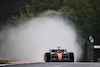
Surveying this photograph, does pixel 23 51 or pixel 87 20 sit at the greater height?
pixel 87 20

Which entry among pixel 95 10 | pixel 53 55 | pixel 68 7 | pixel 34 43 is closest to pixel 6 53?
pixel 34 43

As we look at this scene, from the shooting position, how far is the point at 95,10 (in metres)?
58.5

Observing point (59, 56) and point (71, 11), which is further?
point (71, 11)

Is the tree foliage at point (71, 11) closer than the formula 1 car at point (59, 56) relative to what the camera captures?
No

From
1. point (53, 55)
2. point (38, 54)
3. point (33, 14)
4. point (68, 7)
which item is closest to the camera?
point (53, 55)

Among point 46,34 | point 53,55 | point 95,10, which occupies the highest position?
point 95,10

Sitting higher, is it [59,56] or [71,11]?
[71,11]

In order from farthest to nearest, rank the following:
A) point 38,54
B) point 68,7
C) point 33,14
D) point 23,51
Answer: point 33,14 < point 68,7 < point 23,51 < point 38,54

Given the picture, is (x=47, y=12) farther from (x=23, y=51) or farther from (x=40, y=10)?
(x=23, y=51)

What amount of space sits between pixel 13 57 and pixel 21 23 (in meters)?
7.29

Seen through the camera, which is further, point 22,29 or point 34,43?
point 22,29

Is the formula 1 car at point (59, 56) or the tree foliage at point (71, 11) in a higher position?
the tree foliage at point (71, 11)

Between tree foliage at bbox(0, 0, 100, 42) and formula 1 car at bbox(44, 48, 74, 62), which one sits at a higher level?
tree foliage at bbox(0, 0, 100, 42)

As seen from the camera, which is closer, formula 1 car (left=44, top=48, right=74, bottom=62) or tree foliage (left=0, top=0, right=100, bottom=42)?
formula 1 car (left=44, top=48, right=74, bottom=62)
